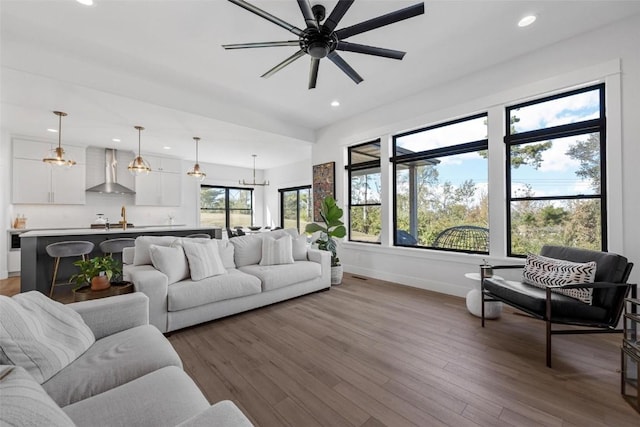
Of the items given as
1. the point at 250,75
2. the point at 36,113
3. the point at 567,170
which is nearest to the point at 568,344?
the point at 567,170

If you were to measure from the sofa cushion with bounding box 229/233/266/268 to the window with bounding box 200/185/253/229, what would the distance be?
4612 millimetres

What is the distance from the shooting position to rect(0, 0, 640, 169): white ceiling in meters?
2.37

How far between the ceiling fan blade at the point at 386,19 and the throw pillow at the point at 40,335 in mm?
2620

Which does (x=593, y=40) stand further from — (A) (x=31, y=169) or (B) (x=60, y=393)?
(A) (x=31, y=169)

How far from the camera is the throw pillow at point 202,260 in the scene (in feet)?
9.42

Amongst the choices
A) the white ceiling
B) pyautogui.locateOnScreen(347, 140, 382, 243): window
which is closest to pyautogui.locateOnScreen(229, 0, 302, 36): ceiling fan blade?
the white ceiling

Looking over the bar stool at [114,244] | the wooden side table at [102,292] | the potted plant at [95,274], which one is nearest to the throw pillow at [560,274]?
the wooden side table at [102,292]

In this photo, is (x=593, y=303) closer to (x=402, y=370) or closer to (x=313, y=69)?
(x=402, y=370)

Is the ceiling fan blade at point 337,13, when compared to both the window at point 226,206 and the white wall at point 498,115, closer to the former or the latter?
the white wall at point 498,115

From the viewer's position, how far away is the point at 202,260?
2.94m

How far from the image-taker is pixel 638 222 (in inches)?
96.7

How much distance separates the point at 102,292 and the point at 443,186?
14.3 feet

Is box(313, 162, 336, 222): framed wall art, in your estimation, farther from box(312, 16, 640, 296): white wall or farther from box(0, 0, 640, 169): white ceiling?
box(0, 0, 640, 169): white ceiling

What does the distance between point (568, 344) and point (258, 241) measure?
3.57 meters
